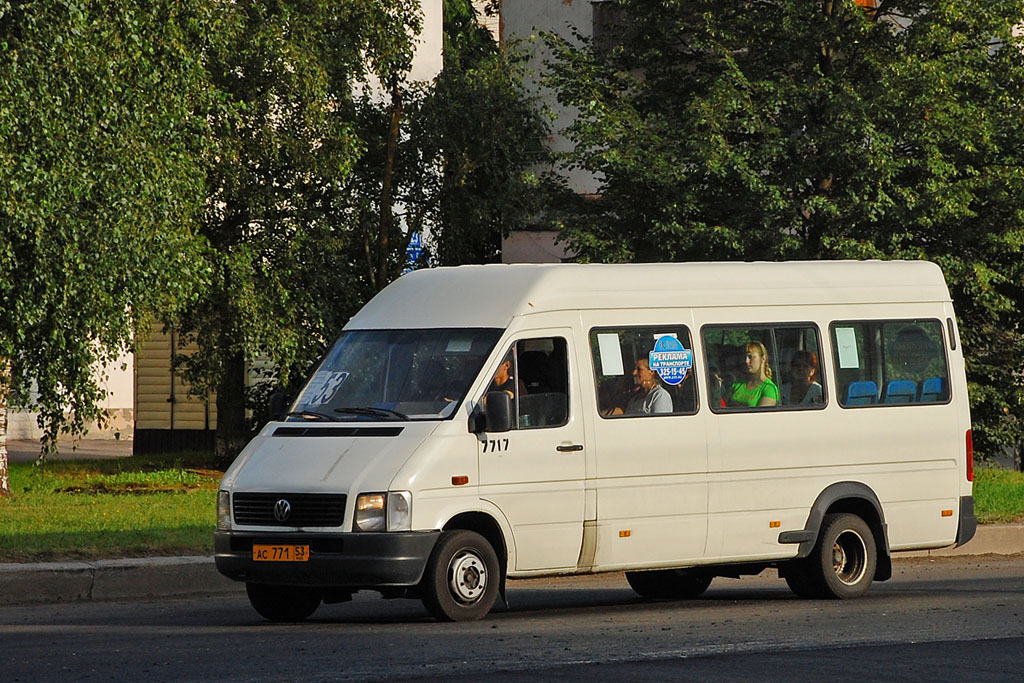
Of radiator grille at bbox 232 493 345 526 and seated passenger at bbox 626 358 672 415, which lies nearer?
radiator grille at bbox 232 493 345 526

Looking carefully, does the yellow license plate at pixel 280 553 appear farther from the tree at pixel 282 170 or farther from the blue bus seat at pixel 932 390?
the tree at pixel 282 170

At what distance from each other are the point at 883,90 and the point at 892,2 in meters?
2.55

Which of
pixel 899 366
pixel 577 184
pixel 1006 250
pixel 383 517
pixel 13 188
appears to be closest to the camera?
pixel 383 517

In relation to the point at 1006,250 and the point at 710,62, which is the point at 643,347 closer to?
the point at 1006,250

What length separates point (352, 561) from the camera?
10.4 meters

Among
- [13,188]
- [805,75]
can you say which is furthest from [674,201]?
[13,188]

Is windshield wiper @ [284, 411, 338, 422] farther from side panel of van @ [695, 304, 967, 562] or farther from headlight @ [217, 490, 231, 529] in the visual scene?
side panel of van @ [695, 304, 967, 562]

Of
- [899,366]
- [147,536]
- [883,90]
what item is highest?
[883,90]

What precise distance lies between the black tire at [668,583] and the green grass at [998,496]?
5464 mm

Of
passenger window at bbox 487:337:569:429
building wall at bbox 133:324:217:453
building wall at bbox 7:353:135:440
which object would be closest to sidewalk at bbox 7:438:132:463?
building wall at bbox 7:353:135:440

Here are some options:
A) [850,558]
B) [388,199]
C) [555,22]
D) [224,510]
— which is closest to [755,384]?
[850,558]

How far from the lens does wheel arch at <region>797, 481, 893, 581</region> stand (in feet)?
40.6

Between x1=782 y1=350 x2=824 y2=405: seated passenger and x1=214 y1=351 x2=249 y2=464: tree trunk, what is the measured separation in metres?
13.8

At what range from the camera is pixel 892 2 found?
23.9m
